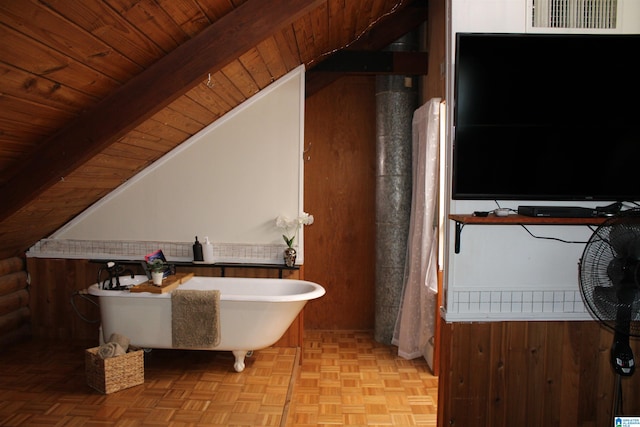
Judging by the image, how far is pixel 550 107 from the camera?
7.57 ft

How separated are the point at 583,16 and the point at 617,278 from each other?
4.10 feet

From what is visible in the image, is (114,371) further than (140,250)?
No

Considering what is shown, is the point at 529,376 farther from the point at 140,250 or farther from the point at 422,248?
the point at 140,250

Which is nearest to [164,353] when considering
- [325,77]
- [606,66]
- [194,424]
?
[194,424]

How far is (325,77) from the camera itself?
4.38 m

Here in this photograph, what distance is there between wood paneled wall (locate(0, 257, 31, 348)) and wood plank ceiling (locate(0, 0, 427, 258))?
15 cm

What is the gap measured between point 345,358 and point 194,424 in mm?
1691

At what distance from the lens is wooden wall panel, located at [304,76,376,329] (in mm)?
4766

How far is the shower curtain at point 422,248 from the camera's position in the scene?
381 centimetres

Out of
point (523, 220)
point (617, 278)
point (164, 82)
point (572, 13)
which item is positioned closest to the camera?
point (617, 278)

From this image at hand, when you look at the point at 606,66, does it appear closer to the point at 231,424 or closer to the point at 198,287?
the point at 231,424

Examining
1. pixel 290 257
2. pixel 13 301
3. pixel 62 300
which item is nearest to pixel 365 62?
pixel 290 257

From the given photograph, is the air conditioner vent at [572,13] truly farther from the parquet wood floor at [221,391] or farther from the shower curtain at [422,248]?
the parquet wood floor at [221,391]

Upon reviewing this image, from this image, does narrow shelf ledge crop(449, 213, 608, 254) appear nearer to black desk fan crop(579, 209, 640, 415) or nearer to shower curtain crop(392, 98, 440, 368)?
black desk fan crop(579, 209, 640, 415)
